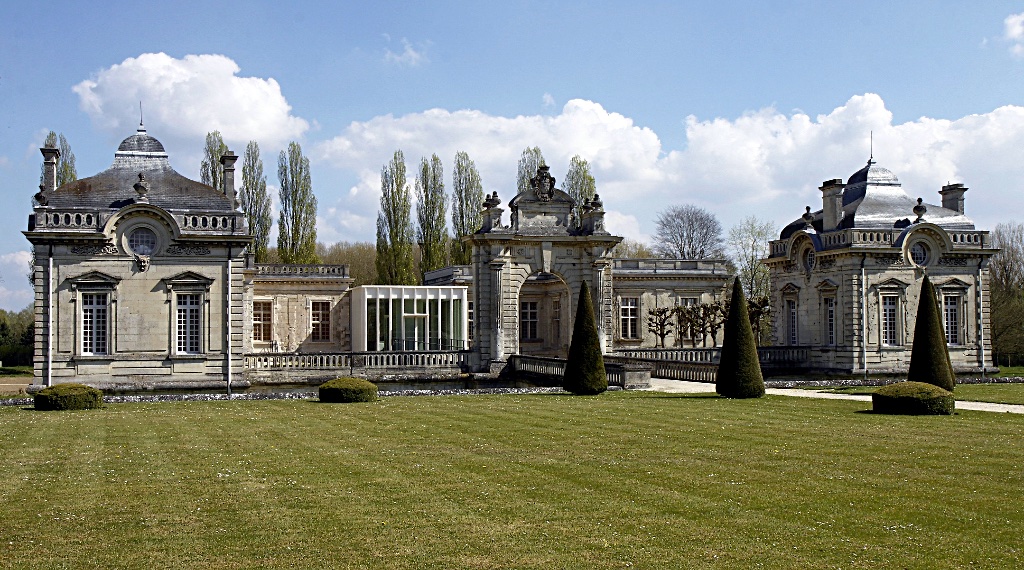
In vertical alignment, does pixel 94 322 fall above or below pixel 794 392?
above

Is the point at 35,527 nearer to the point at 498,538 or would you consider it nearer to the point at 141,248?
the point at 498,538

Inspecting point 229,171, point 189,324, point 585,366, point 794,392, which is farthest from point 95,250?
point 794,392

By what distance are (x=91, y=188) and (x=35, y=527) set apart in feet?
75.1

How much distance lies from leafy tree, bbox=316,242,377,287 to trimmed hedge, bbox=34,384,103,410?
3921cm

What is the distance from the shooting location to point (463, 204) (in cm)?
4800

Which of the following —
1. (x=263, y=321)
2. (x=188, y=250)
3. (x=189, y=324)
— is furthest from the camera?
(x=263, y=321)

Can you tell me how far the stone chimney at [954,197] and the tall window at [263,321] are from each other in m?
28.7

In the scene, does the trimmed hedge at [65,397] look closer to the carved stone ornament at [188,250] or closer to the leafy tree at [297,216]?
the carved stone ornament at [188,250]

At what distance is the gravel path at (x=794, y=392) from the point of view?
19.3m

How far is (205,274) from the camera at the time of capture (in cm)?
2912

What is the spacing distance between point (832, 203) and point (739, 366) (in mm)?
15707

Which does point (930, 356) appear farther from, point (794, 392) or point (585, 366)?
point (585, 366)

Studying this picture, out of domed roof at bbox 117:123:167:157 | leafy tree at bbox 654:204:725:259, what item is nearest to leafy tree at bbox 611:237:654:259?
leafy tree at bbox 654:204:725:259

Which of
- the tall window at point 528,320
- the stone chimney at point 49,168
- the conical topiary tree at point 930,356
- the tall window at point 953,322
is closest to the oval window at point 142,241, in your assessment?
the stone chimney at point 49,168
